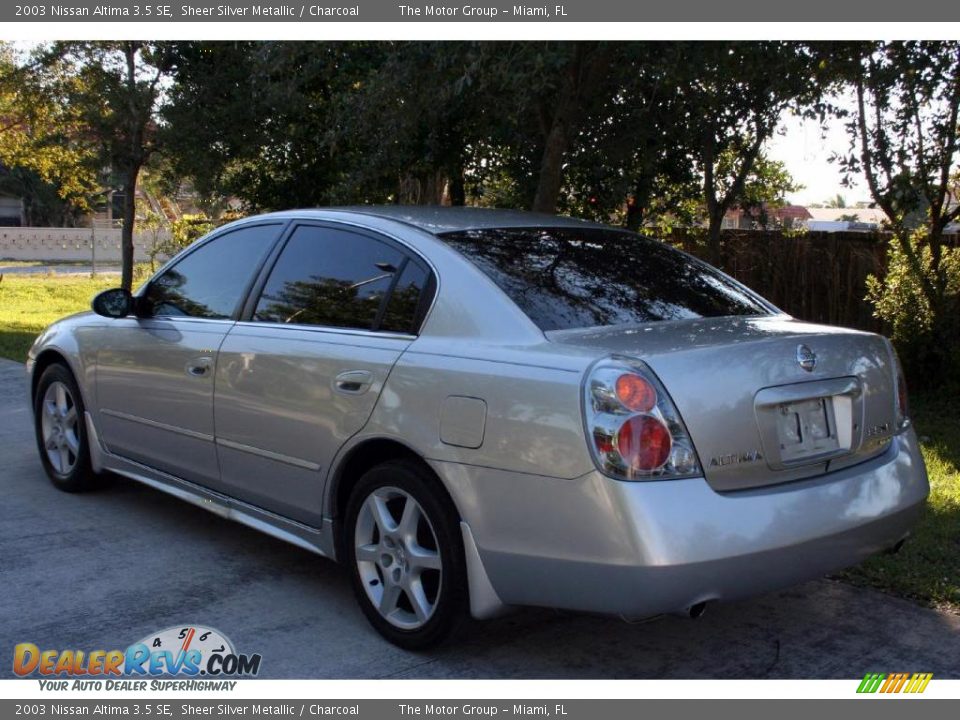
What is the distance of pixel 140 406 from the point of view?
5.39 meters

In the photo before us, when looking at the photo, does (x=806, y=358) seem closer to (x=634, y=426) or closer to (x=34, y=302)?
(x=634, y=426)

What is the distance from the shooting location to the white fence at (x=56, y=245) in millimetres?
43562

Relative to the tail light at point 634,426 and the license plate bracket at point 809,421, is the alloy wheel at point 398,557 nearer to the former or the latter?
the tail light at point 634,426

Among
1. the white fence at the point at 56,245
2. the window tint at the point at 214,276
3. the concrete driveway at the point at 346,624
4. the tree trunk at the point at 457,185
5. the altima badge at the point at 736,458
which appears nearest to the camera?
the altima badge at the point at 736,458

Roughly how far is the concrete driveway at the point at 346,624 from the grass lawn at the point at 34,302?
720 cm

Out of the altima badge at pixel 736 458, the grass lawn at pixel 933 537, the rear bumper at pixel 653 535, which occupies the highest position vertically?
the altima badge at pixel 736 458

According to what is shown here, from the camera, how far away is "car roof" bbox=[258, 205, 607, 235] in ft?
14.6

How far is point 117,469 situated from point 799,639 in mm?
3600

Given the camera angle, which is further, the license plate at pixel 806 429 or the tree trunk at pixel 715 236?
the tree trunk at pixel 715 236

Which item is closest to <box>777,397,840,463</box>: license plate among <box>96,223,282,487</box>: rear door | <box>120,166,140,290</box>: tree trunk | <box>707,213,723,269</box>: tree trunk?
<box>96,223,282,487</box>: rear door

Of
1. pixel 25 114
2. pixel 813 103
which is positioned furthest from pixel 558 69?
pixel 25 114

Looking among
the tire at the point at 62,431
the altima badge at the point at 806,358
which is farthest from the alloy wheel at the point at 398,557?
the tire at the point at 62,431

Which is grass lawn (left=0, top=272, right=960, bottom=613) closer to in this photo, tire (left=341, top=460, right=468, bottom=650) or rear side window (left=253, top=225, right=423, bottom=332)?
tire (left=341, top=460, right=468, bottom=650)

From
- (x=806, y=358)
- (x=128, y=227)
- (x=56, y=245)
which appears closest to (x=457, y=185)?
(x=128, y=227)
